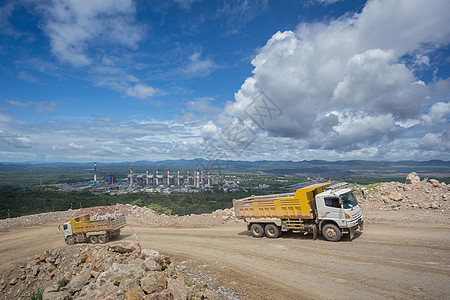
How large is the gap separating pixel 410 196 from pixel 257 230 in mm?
13624

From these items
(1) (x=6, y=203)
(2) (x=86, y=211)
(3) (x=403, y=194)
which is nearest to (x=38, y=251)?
Result: (2) (x=86, y=211)

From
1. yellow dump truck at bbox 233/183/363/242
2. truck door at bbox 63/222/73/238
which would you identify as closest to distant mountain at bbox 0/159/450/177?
truck door at bbox 63/222/73/238

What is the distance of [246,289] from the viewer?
718 cm

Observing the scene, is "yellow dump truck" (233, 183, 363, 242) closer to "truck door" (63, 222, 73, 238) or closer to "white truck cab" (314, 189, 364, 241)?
"white truck cab" (314, 189, 364, 241)

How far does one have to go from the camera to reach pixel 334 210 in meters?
10.9

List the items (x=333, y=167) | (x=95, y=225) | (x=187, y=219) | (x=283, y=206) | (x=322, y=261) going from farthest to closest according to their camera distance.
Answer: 1. (x=333, y=167)
2. (x=187, y=219)
3. (x=95, y=225)
4. (x=283, y=206)
5. (x=322, y=261)

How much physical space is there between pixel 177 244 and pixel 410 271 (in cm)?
1058

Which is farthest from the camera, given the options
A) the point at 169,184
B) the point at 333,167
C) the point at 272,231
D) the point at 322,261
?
the point at 333,167

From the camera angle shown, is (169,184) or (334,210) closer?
(334,210)

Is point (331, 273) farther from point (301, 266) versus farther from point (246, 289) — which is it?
point (246, 289)

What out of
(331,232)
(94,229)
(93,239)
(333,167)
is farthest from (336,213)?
(333,167)

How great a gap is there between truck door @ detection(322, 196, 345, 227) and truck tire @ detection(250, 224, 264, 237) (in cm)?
367

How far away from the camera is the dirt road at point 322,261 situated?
664cm

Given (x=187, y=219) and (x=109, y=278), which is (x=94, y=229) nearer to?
(x=187, y=219)
